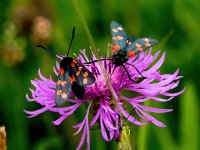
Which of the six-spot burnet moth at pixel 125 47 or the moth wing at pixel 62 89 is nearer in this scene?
the moth wing at pixel 62 89

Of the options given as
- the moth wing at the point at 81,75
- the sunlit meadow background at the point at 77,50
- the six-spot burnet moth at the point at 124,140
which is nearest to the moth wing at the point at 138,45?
the moth wing at the point at 81,75

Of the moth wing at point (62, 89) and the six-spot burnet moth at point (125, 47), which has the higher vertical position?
the six-spot burnet moth at point (125, 47)

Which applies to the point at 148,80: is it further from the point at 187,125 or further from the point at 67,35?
the point at 67,35

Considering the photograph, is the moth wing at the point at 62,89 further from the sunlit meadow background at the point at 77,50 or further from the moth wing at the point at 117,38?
the sunlit meadow background at the point at 77,50

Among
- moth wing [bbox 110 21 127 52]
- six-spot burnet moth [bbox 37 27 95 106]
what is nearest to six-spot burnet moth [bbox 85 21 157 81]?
moth wing [bbox 110 21 127 52]

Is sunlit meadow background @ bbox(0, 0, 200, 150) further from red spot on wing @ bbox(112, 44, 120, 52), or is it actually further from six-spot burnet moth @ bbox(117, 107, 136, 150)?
six-spot burnet moth @ bbox(117, 107, 136, 150)

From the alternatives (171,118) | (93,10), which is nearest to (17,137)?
(171,118)
